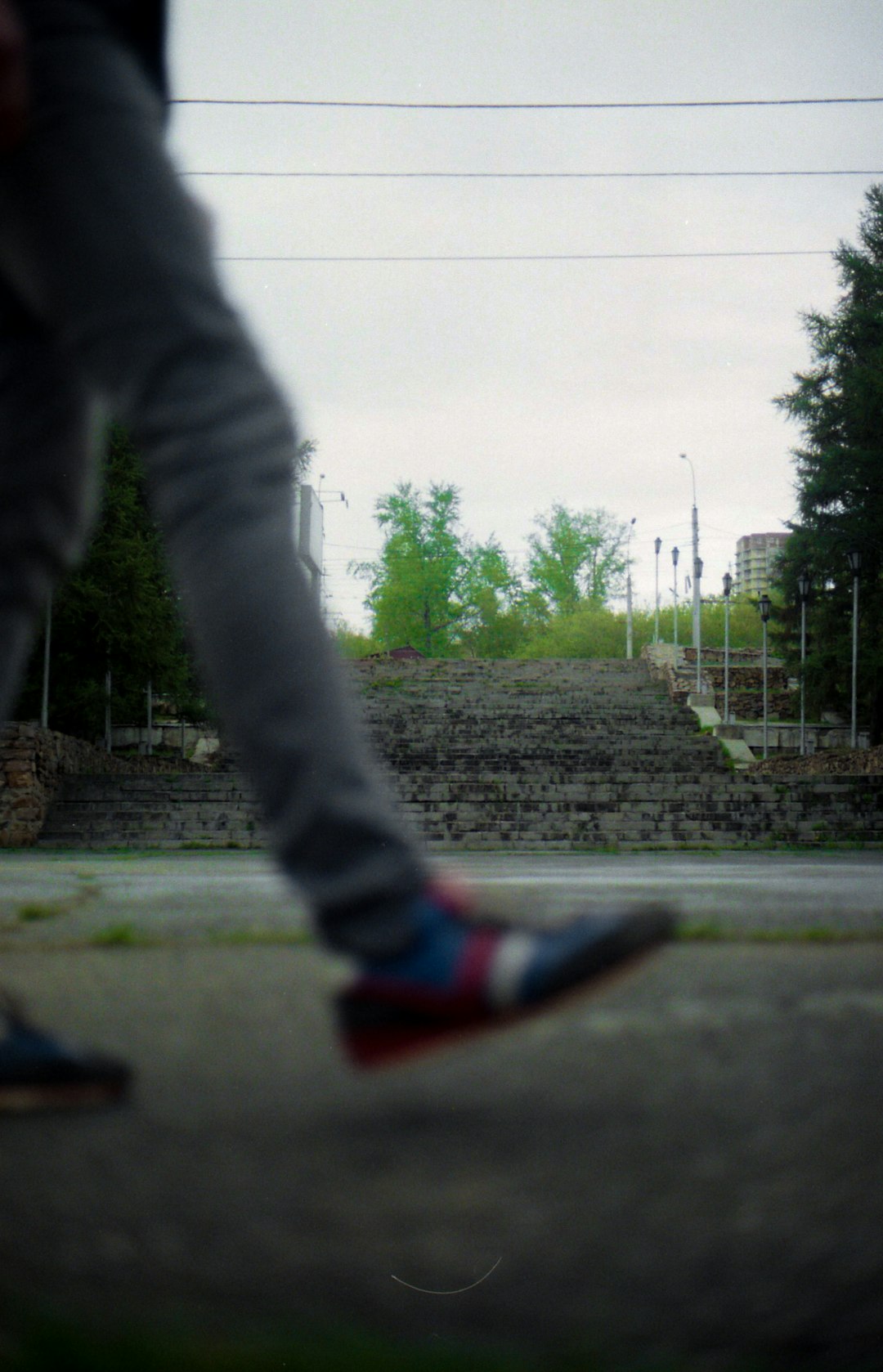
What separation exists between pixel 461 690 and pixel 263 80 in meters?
23.4

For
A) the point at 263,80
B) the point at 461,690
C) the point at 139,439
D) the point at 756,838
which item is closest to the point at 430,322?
the point at 263,80

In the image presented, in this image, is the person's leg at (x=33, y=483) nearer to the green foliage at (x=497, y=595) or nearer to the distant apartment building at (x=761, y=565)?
the green foliage at (x=497, y=595)

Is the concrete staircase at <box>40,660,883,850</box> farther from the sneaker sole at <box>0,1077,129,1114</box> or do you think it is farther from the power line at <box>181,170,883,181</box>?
the sneaker sole at <box>0,1077,129,1114</box>

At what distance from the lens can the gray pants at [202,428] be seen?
50 centimetres

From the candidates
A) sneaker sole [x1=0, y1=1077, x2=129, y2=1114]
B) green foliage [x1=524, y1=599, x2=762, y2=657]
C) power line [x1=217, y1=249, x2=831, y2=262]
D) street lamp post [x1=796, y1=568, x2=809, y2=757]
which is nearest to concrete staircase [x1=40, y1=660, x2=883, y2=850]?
street lamp post [x1=796, y1=568, x2=809, y2=757]

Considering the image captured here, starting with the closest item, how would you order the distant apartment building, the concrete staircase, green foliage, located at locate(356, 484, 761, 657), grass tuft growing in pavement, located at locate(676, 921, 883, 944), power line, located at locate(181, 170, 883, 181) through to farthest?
grass tuft growing in pavement, located at locate(676, 921, 883, 944)
power line, located at locate(181, 170, 883, 181)
green foliage, located at locate(356, 484, 761, 657)
the concrete staircase
the distant apartment building

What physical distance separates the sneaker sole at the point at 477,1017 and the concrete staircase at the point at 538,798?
30.0ft

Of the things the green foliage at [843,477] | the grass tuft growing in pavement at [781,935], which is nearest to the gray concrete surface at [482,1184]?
the grass tuft growing in pavement at [781,935]

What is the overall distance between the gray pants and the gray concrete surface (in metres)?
0.07

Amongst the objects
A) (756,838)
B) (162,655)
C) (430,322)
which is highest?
(430,322)

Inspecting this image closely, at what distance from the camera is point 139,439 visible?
1.79 ft

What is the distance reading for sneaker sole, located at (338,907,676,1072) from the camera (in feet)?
1.66

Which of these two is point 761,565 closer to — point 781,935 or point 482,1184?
point 781,935

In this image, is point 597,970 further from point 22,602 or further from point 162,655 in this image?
point 162,655
